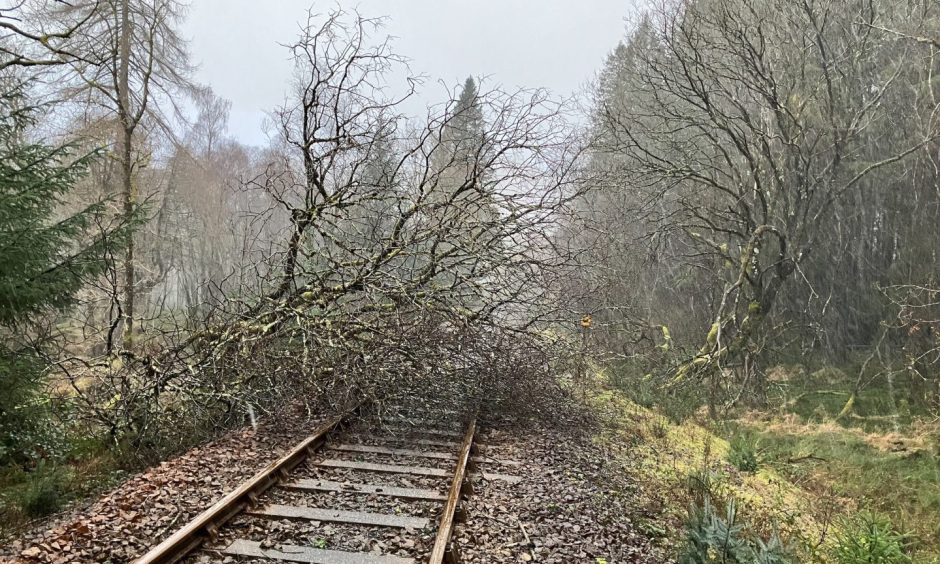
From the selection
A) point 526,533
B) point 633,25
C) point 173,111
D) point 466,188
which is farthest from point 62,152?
point 633,25

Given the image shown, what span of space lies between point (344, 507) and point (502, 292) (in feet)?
18.6

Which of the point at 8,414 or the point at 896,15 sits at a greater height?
the point at 896,15

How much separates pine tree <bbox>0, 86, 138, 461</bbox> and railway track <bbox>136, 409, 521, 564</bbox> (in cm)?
426

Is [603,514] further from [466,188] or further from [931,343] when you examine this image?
[931,343]

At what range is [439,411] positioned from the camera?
30.1 ft

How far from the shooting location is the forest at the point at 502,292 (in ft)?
25.8

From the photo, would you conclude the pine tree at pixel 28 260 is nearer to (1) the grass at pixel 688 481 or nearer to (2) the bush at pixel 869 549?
(1) the grass at pixel 688 481

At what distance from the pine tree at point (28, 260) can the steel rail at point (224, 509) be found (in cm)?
413

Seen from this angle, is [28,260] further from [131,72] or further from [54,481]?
[131,72]

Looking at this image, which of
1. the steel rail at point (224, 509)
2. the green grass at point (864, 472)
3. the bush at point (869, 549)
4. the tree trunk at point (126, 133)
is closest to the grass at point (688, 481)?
the bush at point (869, 549)

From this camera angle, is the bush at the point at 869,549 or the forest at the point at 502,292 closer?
the bush at the point at 869,549

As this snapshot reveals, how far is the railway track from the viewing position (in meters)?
4.18

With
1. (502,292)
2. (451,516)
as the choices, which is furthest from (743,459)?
(451,516)

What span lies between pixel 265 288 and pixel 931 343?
15467 millimetres
